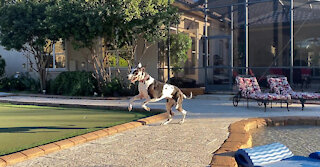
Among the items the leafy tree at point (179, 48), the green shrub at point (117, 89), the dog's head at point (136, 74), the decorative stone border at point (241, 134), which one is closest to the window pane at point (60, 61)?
the green shrub at point (117, 89)

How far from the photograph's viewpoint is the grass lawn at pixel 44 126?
5031 mm

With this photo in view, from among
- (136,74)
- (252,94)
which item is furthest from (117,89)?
(136,74)

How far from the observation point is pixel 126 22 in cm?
1159

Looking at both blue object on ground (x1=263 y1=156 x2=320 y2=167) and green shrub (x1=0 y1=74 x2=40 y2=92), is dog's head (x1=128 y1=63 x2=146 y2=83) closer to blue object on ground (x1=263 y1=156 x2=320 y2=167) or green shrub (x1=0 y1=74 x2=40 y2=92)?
blue object on ground (x1=263 y1=156 x2=320 y2=167)

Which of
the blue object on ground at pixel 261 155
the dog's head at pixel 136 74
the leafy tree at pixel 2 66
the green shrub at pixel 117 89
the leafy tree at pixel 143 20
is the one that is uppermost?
the leafy tree at pixel 143 20

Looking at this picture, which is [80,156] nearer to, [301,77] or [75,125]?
[75,125]

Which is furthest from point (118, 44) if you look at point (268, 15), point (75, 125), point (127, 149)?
point (127, 149)

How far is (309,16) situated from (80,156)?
35.8ft

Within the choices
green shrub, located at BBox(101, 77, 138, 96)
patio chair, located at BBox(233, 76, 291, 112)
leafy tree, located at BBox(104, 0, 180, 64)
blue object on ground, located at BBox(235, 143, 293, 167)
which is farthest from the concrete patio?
green shrub, located at BBox(101, 77, 138, 96)

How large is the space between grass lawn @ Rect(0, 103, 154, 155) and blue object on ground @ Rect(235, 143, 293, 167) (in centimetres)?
310

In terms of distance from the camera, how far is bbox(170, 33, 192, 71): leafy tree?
44.0 ft

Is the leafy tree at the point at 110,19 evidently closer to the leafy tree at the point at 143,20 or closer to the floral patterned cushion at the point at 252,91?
the leafy tree at the point at 143,20

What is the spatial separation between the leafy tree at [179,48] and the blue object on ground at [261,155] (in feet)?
32.1

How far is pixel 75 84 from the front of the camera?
45.8ft
